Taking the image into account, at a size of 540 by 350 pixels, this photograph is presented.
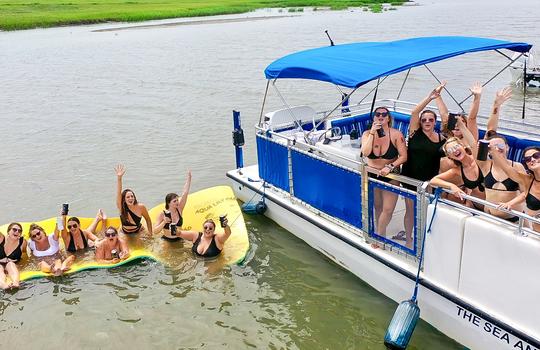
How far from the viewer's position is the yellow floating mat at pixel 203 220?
333 inches

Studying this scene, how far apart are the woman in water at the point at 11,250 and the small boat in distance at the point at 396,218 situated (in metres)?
3.96

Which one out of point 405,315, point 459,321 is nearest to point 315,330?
point 405,315

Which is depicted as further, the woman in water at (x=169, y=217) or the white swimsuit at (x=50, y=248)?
the woman in water at (x=169, y=217)

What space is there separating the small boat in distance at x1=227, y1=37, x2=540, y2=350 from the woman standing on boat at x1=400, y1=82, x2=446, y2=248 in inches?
7.8

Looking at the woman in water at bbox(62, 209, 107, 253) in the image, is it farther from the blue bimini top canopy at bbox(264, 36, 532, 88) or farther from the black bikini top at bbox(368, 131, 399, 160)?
the black bikini top at bbox(368, 131, 399, 160)

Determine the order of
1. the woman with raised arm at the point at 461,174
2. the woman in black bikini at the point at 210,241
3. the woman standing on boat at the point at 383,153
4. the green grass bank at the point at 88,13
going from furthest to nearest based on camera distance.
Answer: the green grass bank at the point at 88,13, the woman in black bikini at the point at 210,241, the woman standing on boat at the point at 383,153, the woman with raised arm at the point at 461,174

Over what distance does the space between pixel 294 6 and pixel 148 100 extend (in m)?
64.2

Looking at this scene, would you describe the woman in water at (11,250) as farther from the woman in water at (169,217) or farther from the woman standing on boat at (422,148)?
the woman standing on boat at (422,148)

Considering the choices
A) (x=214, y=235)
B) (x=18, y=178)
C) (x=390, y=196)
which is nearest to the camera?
(x=390, y=196)

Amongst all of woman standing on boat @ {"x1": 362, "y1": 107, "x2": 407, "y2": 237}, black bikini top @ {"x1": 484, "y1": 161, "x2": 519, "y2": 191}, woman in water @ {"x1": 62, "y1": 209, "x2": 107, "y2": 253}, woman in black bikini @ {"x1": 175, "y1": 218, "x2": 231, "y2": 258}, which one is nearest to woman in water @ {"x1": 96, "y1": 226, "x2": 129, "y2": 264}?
woman in water @ {"x1": 62, "y1": 209, "x2": 107, "y2": 253}

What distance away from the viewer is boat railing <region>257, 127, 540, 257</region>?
5934mm

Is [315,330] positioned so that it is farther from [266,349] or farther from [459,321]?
[459,321]

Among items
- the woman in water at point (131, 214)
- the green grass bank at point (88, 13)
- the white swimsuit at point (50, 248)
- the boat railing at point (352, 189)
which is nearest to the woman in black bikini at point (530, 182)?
the boat railing at point (352, 189)

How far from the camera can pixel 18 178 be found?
13.4 metres
